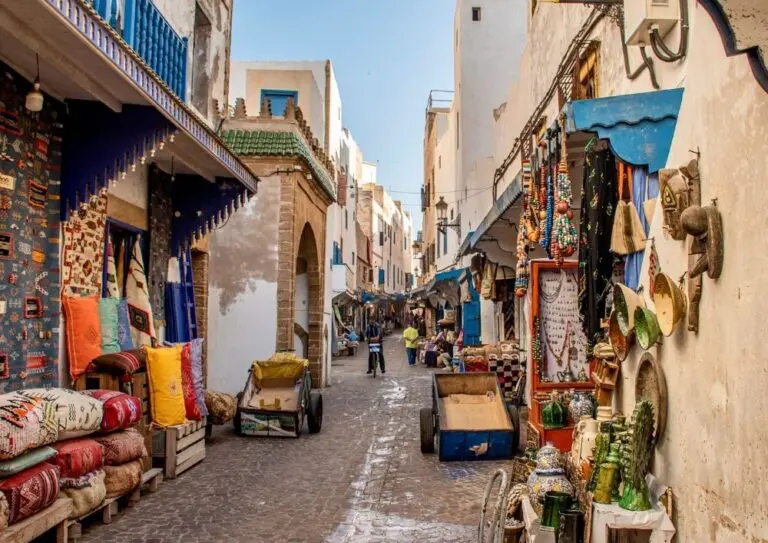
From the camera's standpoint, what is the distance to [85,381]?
6.68 meters

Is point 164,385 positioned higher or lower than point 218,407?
higher

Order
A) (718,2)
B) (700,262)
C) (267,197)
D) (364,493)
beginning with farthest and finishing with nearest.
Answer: (267,197) → (364,493) → (700,262) → (718,2)

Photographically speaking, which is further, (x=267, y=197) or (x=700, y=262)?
(x=267, y=197)

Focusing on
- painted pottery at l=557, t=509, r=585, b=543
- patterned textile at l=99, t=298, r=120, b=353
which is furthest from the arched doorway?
painted pottery at l=557, t=509, r=585, b=543

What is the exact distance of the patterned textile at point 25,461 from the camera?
439 cm

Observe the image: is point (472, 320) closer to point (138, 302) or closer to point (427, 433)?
point (427, 433)

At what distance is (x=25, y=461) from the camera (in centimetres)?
460

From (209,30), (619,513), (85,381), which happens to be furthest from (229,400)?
(619,513)

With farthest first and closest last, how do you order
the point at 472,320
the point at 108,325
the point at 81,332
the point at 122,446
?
the point at 472,320
the point at 108,325
the point at 81,332
the point at 122,446

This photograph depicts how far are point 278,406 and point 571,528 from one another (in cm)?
736

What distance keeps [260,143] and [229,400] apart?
20.0ft

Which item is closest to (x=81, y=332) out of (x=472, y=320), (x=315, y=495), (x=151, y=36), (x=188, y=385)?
(x=188, y=385)

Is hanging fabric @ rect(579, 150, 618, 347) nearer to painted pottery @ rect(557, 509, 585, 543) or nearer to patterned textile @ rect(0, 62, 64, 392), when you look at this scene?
painted pottery @ rect(557, 509, 585, 543)

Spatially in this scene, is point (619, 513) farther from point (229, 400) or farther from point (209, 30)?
point (209, 30)
